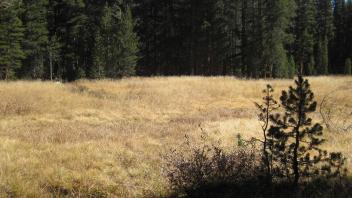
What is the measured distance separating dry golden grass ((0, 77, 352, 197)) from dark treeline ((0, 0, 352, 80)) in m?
16.4

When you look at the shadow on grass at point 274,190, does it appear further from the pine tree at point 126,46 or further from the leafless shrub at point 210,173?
the pine tree at point 126,46

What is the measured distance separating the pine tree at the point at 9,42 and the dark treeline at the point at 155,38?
0.09m

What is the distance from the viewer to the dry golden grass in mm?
6684

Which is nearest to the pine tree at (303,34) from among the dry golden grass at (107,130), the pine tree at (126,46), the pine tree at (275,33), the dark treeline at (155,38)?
the dark treeline at (155,38)

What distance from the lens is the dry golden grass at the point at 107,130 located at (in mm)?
6684

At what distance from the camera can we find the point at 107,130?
1241cm

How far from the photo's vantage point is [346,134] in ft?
35.6

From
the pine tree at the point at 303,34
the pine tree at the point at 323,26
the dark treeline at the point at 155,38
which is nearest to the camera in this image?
the dark treeline at the point at 155,38

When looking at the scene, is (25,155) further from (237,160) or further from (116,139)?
(237,160)

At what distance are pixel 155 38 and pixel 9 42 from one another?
21295 millimetres

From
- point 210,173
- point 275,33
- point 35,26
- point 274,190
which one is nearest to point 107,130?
point 210,173

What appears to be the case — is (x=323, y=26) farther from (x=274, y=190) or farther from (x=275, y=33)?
(x=274, y=190)

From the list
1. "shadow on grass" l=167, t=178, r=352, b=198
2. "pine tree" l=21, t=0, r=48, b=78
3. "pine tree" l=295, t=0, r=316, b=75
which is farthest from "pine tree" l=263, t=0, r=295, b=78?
"shadow on grass" l=167, t=178, r=352, b=198

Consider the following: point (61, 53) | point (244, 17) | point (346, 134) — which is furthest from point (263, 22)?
point (346, 134)
